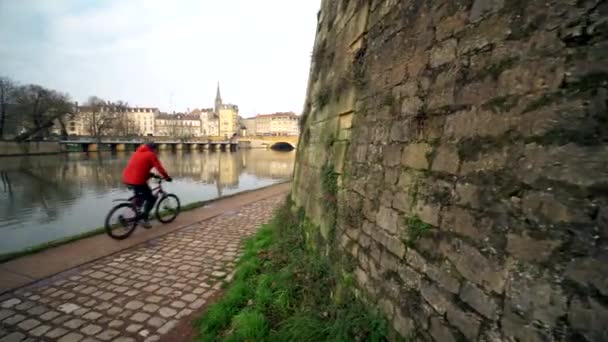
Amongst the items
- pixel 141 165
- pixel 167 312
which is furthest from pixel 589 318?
pixel 141 165

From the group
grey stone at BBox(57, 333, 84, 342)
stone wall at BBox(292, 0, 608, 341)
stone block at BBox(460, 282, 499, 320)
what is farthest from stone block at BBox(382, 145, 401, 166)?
grey stone at BBox(57, 333, 84, 342)

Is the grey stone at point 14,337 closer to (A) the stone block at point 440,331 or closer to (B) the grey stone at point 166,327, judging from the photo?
(B) the grey stone at point 166,327

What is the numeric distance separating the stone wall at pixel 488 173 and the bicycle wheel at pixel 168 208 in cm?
565

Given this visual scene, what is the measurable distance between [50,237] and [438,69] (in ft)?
31.6

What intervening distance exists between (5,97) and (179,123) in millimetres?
67844

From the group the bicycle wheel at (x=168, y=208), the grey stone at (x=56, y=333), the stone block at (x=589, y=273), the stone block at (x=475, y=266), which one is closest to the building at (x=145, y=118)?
the bicycle wheel at (x=168, y=208)

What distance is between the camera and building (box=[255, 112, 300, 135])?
117m

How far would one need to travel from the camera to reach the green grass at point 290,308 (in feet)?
7.46

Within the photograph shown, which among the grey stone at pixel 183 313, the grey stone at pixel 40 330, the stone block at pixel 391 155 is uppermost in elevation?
the stone block at pixel 391 155

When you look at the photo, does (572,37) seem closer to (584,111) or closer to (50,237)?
(584,111)

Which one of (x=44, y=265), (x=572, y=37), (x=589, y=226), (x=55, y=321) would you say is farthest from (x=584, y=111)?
(x=44, y=265)

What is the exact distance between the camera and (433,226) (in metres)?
1.73

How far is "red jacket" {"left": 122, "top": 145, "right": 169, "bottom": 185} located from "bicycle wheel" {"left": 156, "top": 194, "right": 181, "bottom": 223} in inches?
41.0

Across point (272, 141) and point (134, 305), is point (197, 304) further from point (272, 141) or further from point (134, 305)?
point (272, 141)
